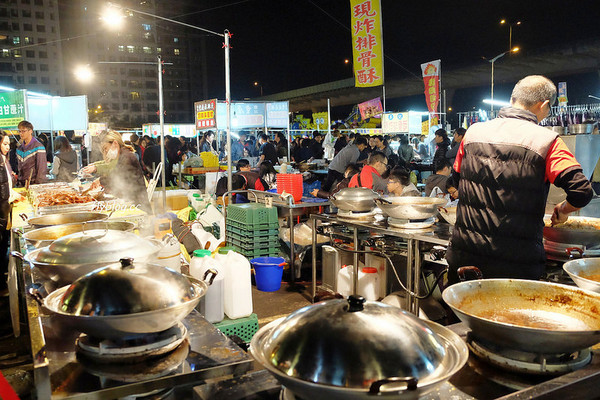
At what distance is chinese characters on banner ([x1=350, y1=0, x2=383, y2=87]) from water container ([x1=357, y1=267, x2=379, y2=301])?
7536 mm

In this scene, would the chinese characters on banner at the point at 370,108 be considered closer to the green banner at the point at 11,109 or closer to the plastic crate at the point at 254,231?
the green banner at the point at 11,109

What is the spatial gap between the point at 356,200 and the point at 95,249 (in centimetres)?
329

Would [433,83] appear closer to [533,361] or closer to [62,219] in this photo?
[62,219]

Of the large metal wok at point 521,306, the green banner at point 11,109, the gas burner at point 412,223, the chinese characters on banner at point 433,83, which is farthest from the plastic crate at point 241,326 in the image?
the chinese characters on banner at point 433,83

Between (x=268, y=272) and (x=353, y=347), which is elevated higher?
(x=353, y=347)

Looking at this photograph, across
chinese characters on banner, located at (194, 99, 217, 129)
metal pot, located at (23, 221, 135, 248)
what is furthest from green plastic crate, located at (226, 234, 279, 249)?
chinese characters on banner, located at (194, 99, 217, 129)

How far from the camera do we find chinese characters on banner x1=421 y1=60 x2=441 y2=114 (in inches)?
671

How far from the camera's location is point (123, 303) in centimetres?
144

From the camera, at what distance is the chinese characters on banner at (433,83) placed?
55.9 ft

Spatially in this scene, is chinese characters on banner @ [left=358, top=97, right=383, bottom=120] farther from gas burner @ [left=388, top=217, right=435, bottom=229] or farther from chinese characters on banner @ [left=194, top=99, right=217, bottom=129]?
gas burner @ [left=388, top=217, right=435, bottom=229]

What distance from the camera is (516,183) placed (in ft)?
8.63

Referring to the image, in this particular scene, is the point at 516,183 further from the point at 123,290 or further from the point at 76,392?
the point at 76,392

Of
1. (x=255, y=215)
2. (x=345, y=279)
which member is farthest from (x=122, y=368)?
(x=255, y=215)

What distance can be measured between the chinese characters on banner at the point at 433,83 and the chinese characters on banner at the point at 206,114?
8.56m
